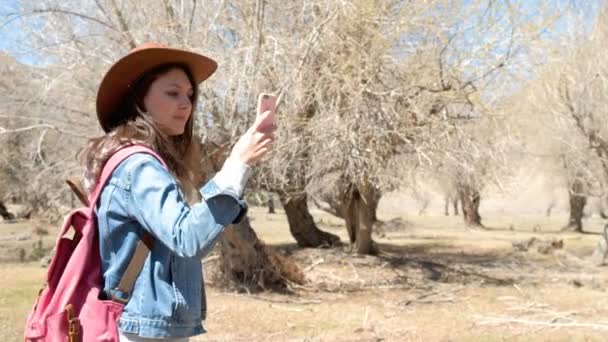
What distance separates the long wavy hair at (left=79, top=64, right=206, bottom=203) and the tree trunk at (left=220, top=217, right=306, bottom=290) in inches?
270

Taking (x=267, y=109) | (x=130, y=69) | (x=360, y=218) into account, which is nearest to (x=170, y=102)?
(x=130, y=69)

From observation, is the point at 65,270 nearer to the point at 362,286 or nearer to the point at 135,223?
→ the point at 135,223

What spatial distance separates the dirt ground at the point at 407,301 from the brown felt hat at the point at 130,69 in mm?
4854

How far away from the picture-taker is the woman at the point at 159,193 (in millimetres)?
1661

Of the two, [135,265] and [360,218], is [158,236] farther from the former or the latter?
[360,218]

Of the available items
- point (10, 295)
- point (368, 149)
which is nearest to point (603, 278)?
point (368, 149)

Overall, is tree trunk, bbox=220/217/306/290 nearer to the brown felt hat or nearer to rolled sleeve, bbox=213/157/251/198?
the brown felt hat

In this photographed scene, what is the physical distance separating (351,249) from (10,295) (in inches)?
282

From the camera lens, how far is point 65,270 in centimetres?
180

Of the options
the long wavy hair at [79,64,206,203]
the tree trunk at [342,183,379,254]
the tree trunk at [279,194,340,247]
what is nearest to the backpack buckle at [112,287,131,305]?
the long wavy hair at [79,64,206,203]

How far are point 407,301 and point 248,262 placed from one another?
2.14 metres

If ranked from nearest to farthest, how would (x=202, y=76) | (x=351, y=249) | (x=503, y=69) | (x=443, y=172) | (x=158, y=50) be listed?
(x=158, y=50)
(x=202, y=76)
(x=503, y=69)
(x=443, y=172)
(x=351, y=249)

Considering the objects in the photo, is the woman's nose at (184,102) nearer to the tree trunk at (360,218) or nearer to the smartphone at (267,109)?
the smartphone at (267,109)

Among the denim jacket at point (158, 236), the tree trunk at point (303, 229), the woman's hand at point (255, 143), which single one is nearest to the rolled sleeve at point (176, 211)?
the denim jacket at point (158, 236)
